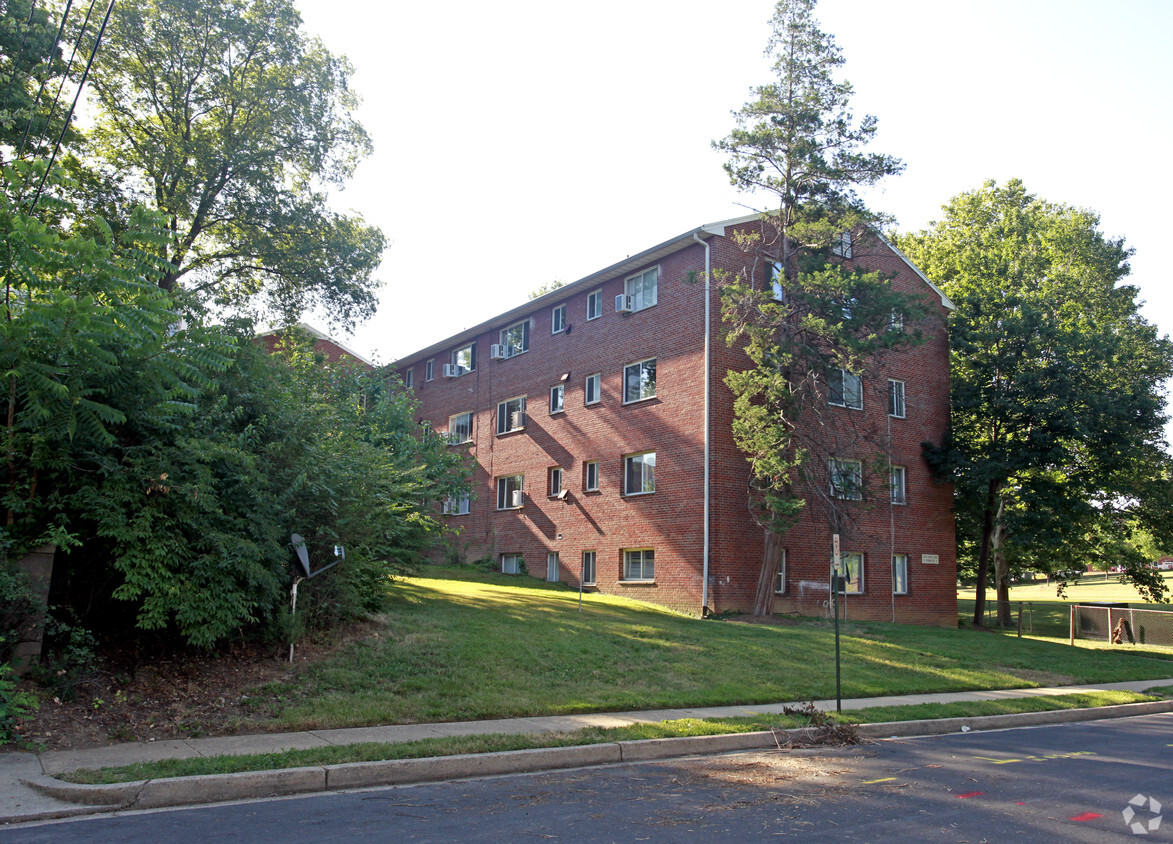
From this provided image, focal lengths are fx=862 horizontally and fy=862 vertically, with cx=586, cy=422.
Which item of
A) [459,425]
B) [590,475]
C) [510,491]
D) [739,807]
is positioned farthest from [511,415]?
[739,807]

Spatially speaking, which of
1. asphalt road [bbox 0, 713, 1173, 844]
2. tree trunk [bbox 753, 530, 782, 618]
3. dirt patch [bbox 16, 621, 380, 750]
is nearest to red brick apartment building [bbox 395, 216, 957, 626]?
tree trunk [bbox 753, 530, 782, 618]

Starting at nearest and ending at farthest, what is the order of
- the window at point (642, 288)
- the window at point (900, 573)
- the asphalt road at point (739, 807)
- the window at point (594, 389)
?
the asphalt road at point (739, 807)
the window at point (642, 288)
the window at point (900, 573)
the window at point (594, 389)

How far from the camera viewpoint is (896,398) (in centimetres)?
2719

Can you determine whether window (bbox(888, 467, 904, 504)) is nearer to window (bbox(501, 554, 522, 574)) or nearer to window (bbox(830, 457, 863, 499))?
window (bbox(830, 457, 863, 499))

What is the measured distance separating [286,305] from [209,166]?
16.1ft

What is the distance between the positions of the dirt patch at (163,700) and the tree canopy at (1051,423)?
22.8 meters

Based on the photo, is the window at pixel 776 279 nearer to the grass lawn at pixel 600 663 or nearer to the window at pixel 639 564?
the window at pixel 639 564

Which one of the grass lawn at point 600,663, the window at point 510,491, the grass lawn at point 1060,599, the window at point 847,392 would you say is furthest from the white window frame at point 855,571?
the window at point 510,491

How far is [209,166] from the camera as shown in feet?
70.5

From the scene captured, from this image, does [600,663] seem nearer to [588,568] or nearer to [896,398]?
[588,568]

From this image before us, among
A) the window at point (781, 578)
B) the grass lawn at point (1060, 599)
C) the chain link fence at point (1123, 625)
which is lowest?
the grass lawn at point (1060, 599)

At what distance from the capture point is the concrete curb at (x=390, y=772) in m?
6.67

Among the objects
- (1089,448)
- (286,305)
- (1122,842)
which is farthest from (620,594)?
(1122,842)

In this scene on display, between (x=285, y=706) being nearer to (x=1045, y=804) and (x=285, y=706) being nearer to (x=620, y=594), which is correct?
(x=1045, y=804)
